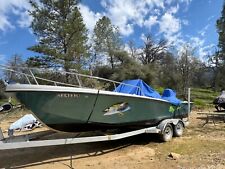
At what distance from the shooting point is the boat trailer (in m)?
5.59

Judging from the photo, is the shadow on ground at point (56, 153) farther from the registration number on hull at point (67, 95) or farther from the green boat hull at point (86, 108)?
the registration number on hull at point (67, 95)

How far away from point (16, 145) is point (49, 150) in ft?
5.92

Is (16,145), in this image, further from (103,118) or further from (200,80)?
(200,80)

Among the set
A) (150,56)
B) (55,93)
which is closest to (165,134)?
(55,93)

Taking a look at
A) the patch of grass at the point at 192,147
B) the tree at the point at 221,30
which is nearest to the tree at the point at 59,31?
the tree at the point at 221,30

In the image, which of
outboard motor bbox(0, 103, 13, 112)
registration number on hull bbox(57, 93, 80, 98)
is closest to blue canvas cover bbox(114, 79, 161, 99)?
registration number on hull bbox(57, 93, 80, 98)

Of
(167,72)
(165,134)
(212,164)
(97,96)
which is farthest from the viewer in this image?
(167,72)

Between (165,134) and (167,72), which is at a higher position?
(167,72)

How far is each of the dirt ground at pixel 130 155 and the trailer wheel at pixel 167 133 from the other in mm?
163

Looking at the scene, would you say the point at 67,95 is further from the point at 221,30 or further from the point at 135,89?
the point at 221,30

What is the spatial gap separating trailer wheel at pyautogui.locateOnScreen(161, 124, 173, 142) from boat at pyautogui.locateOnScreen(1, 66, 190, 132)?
370mm

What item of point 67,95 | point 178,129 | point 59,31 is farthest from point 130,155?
point 59,31

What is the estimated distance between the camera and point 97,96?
6.34m

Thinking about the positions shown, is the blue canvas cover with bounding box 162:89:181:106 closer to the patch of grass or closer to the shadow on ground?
the shadow on ground
